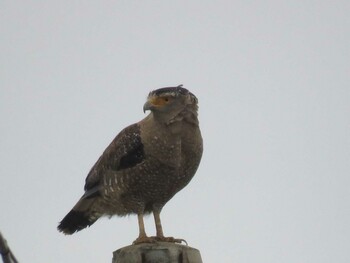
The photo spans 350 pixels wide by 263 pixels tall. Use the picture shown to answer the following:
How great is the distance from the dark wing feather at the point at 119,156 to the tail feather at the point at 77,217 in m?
0.11

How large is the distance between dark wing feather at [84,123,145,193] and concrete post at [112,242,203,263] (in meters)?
2.52

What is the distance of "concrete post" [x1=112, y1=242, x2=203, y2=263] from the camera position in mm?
4902

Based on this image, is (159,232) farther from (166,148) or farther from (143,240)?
(143,240)

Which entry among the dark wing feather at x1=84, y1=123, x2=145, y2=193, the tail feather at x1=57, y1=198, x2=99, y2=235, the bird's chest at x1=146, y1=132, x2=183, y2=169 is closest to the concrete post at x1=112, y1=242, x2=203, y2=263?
the bird's chest at x1=146, y1=132, x2=183, y2=169

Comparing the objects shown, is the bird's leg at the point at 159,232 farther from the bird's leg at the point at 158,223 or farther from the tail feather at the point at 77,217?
the tail feather at the point at 77,217

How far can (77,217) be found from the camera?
311 inches

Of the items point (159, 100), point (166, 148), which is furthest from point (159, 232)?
point (159, 100)

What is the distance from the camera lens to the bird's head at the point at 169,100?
716 cm

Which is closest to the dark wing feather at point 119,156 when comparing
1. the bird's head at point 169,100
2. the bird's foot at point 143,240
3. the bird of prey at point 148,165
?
the bird of prey at point 148,165

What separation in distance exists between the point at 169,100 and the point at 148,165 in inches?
27.5

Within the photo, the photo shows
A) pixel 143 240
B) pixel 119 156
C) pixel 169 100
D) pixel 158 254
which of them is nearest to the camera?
pixel 158 254

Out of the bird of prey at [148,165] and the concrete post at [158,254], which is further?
the bird of prey at [148,165]

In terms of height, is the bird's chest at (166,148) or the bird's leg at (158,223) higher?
the bird's chest at (166,148)

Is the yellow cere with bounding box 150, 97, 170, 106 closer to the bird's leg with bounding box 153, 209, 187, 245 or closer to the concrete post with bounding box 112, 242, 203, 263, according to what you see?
the bird's leg with bounding box 153, 209, 187, 245
